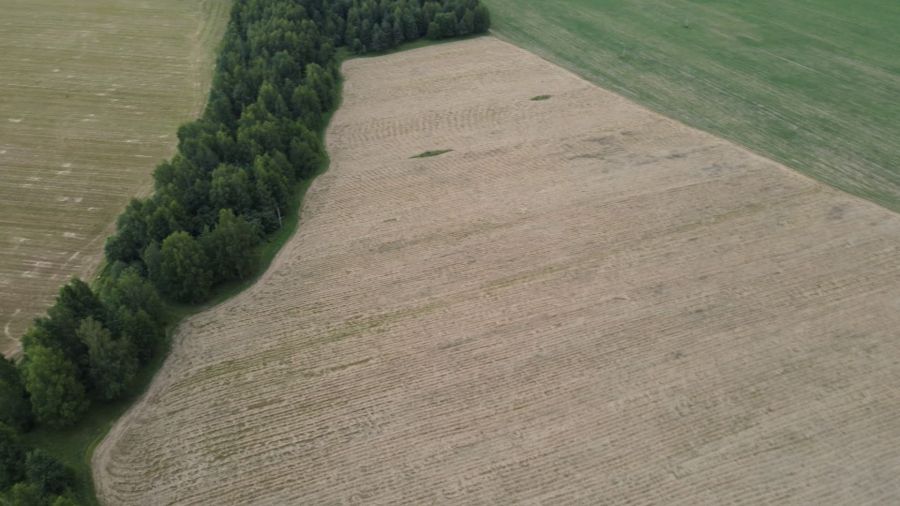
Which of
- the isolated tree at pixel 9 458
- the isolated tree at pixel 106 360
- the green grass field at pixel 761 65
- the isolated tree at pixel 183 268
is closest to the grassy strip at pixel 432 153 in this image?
the green grass field at pixel 761 65

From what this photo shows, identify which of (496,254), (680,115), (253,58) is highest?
(253,58)

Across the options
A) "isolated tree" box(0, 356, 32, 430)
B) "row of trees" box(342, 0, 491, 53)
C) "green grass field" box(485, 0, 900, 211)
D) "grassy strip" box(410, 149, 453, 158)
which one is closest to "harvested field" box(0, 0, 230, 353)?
"isolated tree" box(0, 356, 32, 430)

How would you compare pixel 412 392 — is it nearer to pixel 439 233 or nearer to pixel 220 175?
pixel 439 233

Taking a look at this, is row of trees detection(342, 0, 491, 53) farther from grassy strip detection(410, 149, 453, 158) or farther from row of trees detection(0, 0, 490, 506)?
grassy strip detection(410, 149, 453, 158)

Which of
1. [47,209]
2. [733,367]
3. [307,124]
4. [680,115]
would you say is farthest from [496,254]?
[47,209]

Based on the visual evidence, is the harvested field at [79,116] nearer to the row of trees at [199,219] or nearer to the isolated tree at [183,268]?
the row of trees at [199,219]

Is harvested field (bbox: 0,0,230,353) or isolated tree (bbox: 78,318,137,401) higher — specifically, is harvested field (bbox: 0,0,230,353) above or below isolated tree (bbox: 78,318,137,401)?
above
